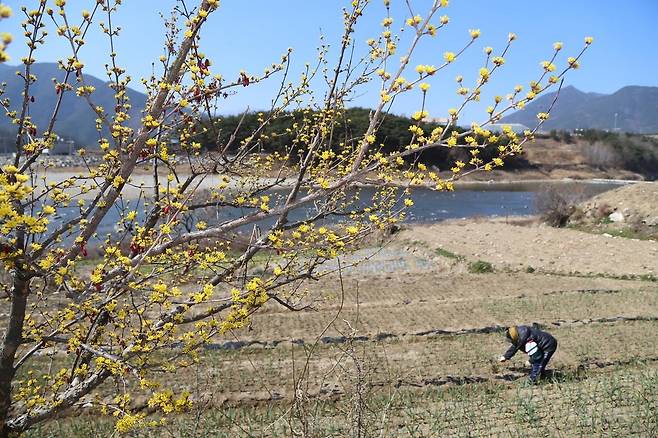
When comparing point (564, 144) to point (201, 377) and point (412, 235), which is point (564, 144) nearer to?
point (412, 235)

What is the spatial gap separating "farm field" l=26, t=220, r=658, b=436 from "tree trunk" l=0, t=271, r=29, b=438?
138cm

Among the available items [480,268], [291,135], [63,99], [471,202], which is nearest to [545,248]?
[480,268]

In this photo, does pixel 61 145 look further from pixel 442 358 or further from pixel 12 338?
pixel 442 358

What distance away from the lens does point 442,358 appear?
32.0 feet

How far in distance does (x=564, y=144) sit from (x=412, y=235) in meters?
63.8

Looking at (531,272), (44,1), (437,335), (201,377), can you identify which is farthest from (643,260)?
(44,1)

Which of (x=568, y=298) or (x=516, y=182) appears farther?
(x=516, y=182)

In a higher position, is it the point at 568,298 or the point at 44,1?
the point at 44,1

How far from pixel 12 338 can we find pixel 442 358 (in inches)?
299

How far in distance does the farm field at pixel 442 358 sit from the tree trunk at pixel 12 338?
138cm

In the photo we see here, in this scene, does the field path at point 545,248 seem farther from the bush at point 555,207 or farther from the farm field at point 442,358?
the bush at point 555,207

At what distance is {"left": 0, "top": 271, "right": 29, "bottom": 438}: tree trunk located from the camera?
3.64m

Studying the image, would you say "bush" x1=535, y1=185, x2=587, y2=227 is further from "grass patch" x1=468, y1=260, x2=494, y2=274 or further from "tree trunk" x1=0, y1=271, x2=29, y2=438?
"tree trunk" x1=0, y1=271, x2=29, y2=438

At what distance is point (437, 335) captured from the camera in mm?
11164
